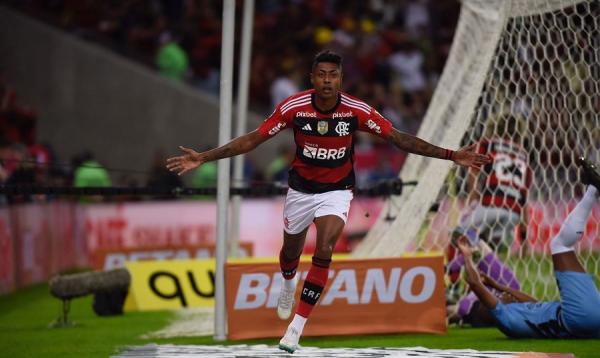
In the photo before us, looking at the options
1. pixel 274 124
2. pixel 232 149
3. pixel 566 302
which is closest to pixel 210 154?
pixel 232 149

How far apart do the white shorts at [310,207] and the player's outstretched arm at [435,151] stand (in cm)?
66

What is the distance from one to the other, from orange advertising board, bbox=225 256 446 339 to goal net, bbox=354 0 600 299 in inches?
37.5

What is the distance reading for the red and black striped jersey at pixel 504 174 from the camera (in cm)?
1198

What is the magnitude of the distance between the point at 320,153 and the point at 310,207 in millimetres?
504

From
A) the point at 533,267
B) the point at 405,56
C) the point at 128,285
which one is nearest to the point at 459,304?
the point at 533,267

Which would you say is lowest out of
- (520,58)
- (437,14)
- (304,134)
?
(304,134)

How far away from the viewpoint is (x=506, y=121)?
1202cm

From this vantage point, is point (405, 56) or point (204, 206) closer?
point (204, 206)

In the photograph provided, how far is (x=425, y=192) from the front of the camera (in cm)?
1189

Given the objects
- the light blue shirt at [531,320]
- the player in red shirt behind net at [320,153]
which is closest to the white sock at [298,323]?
the player in red shirt behind net at [320,153]

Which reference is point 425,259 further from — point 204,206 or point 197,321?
point 204,206

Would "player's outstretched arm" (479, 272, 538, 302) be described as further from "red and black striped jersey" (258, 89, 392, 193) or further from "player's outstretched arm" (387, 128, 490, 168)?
"red and black striped jersey" (258, 89, 392, 193)

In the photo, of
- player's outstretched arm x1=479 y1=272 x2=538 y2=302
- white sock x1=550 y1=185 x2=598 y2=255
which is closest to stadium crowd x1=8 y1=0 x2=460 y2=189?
player's outstretched arm x1=479 y1=272 x2=538 y2=302

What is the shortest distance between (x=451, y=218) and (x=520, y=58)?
1.86 metres
